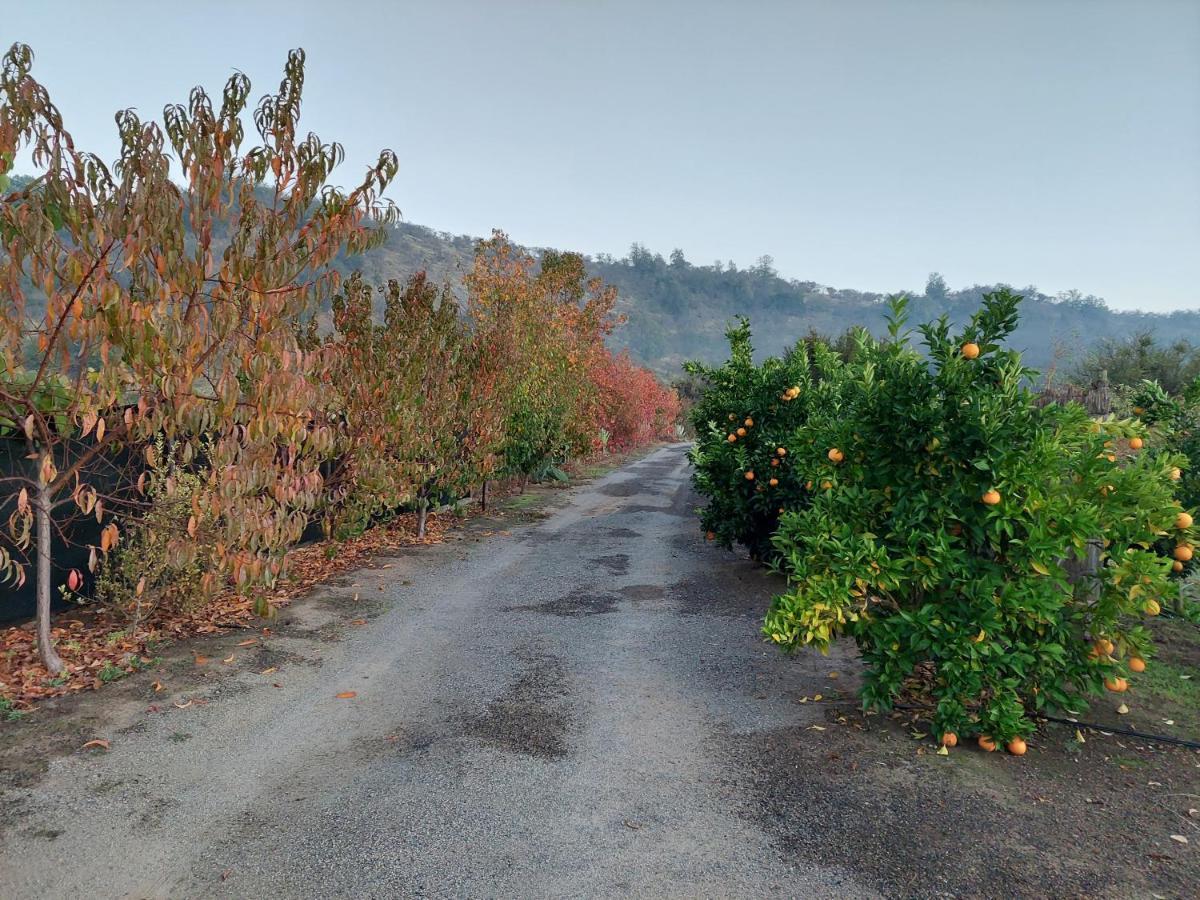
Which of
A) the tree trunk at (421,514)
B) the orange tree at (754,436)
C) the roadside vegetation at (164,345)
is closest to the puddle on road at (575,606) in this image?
the orange tree at (754,436)

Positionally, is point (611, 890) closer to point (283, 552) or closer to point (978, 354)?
point (283, 552)

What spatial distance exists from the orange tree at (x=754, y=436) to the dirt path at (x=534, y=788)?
110 inches

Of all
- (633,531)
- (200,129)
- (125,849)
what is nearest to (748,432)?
(633,531)

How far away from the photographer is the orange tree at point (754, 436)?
28.7 feet

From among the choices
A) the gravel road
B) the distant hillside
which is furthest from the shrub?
the distant hillside

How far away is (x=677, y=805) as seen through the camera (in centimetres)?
379

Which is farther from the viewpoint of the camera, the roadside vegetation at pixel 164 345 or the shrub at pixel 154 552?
the shrub at pixel 154 552

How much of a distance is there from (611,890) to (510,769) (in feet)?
3.96

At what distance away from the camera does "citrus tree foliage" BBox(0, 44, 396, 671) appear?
152 inches

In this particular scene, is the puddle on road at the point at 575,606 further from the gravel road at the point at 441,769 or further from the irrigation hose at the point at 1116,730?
the irrigation hose at the point at 1116,730

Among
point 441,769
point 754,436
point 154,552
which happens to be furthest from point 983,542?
point 154,552

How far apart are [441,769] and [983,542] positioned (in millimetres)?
3412

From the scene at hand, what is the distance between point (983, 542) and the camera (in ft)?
14.0

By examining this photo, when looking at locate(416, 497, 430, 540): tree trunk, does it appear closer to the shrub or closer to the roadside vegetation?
the roadside vegetation
